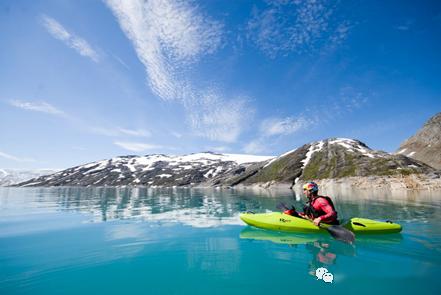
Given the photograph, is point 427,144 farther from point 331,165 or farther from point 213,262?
point 213,262

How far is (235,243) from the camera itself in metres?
13.9

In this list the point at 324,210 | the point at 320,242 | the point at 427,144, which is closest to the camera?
the point at 320,242

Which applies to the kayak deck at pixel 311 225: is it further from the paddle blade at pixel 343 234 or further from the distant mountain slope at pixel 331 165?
the distant mountain slope at pixel 331 165

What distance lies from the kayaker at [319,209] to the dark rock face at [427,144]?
556ft

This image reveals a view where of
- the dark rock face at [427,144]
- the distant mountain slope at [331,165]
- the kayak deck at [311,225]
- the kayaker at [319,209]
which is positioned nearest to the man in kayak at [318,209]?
the kayaker at [319,209]

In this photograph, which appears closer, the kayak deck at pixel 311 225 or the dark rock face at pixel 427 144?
the kayak deck at pixel 311 225

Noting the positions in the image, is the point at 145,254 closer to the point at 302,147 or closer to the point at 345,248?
the point at 345,248

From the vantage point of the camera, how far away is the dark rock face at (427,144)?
155238mm

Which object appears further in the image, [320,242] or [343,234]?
[320,242]

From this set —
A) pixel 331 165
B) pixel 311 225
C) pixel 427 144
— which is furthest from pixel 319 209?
pixel 427 144

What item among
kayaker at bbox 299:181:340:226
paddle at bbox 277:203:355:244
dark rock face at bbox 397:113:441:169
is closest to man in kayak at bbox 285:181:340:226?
kayaker at bbox 299:181:340:226

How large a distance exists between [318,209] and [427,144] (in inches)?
7934

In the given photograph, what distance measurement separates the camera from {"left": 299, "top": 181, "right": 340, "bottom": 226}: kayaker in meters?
15.1

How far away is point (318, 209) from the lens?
15.8 metres
